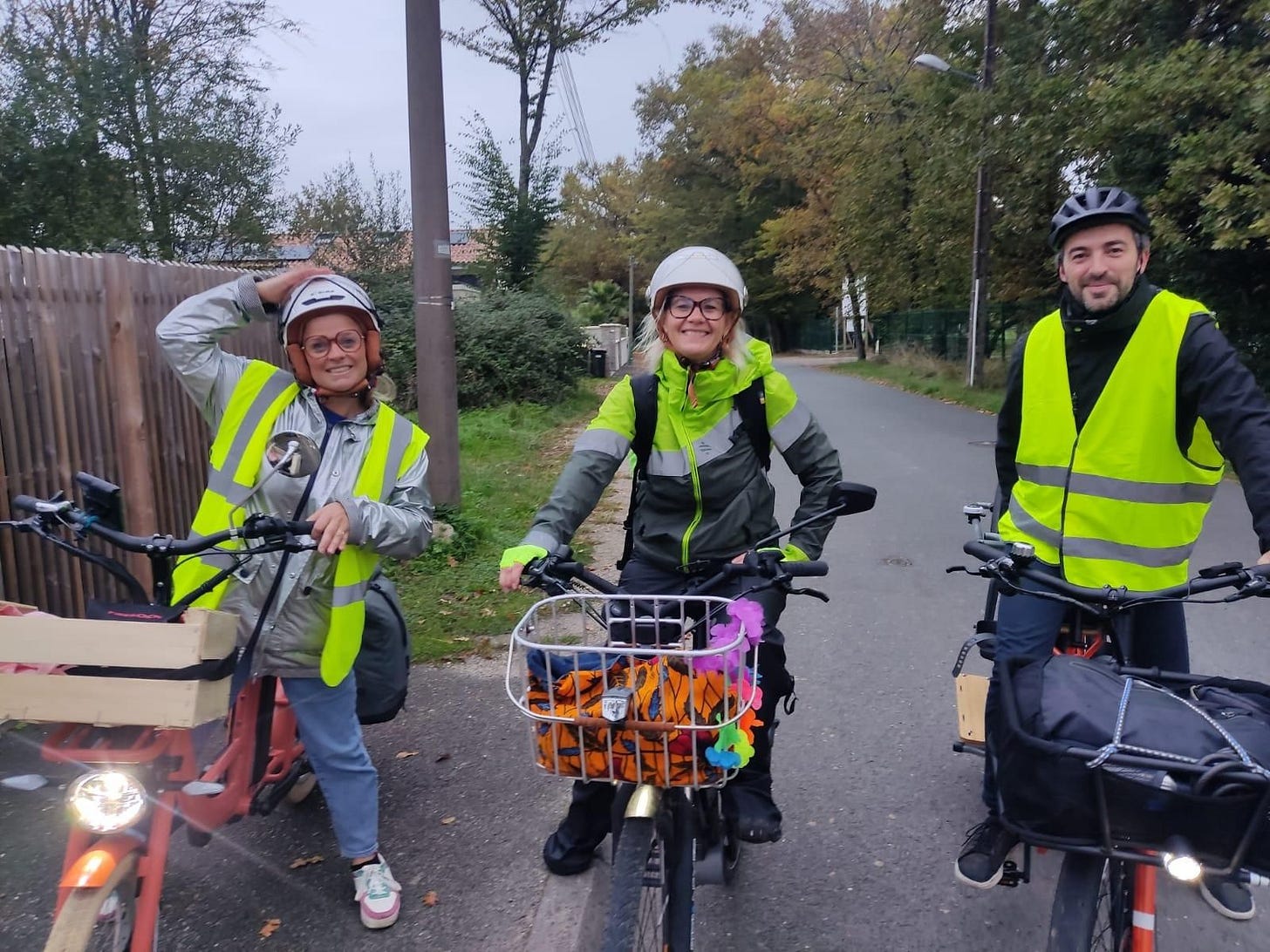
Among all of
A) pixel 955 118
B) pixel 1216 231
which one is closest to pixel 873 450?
pixel 1216 231

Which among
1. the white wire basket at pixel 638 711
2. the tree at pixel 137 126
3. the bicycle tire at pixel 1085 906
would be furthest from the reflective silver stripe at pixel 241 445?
the tree at pixel 137 126

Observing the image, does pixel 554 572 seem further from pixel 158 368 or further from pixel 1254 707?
pixel 158 368

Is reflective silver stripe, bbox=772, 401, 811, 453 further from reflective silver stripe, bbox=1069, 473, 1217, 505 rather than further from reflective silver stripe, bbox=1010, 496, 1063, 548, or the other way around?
reflective silver stripe, bbox=1069, 473, 1217, 505

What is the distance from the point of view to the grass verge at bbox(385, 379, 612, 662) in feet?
18.9

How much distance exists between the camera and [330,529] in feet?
8.64

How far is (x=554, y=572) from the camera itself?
7.91 feet

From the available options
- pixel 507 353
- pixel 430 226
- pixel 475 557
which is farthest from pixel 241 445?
pixel 507 353

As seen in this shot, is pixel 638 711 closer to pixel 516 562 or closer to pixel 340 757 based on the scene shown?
pixel 516 562

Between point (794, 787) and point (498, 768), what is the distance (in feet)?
3.96

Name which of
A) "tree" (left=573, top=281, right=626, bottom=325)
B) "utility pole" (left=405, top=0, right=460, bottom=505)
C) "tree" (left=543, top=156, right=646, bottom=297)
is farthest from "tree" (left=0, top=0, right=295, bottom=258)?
"tree" (left=543, top=156, right=646, bottom=297)

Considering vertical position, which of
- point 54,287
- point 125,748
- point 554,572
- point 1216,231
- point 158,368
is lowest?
point 125,748

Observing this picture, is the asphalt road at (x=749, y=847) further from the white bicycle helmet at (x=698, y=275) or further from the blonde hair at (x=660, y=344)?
the white bicycle helmet at (x=698, y=275)

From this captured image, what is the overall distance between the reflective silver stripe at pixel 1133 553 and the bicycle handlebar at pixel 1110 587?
0.20 metres

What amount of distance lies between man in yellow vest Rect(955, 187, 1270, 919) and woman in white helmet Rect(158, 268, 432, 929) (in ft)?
5.95
